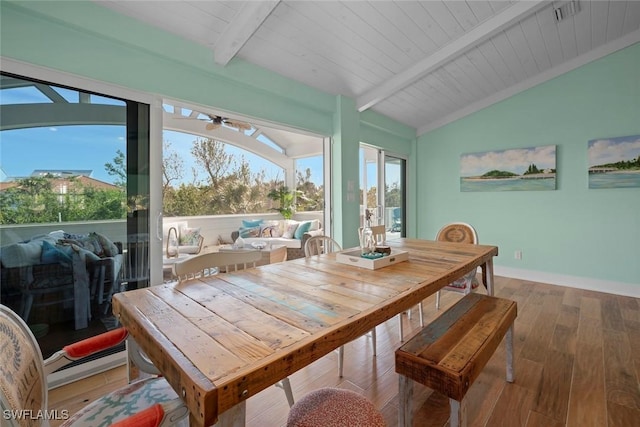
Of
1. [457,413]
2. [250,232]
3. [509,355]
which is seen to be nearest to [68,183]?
[457,413]

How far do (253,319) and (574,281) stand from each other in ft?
15.1

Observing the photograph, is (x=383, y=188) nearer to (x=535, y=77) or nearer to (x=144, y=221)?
(x=535, y=77)

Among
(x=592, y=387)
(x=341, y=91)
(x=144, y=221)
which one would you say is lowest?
(x=592, y=387)

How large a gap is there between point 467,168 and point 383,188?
1378 mm

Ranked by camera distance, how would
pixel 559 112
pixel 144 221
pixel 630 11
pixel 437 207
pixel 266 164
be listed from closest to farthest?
pixel 144 221
pixel 630 11
pixel 559 112
pixel 437 207
pixel 266 164

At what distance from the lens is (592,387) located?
179 centimetres

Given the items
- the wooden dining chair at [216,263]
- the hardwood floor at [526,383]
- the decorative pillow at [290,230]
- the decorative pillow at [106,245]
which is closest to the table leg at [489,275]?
the hardwood floor at [526,383]

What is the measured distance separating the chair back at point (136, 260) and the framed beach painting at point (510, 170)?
14.8 feet

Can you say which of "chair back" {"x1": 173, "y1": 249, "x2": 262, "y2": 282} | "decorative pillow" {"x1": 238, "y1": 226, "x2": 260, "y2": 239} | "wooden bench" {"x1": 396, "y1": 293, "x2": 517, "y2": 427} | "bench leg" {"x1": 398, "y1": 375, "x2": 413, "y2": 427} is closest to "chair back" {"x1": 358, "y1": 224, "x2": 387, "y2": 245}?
"wooden bench" {"x1": 396, "y1": 293, "x2": 517, "y2": 427}

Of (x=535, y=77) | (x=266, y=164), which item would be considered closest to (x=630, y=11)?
(x=535, y=77)

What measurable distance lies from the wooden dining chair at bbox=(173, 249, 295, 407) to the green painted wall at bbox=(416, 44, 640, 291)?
407 cm

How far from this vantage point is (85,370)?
6.39 ft

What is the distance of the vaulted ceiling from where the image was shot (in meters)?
2.13

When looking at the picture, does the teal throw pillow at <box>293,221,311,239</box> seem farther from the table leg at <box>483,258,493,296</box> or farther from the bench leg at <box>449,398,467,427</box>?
the bench leg at <box>449,398,467,427</box>
